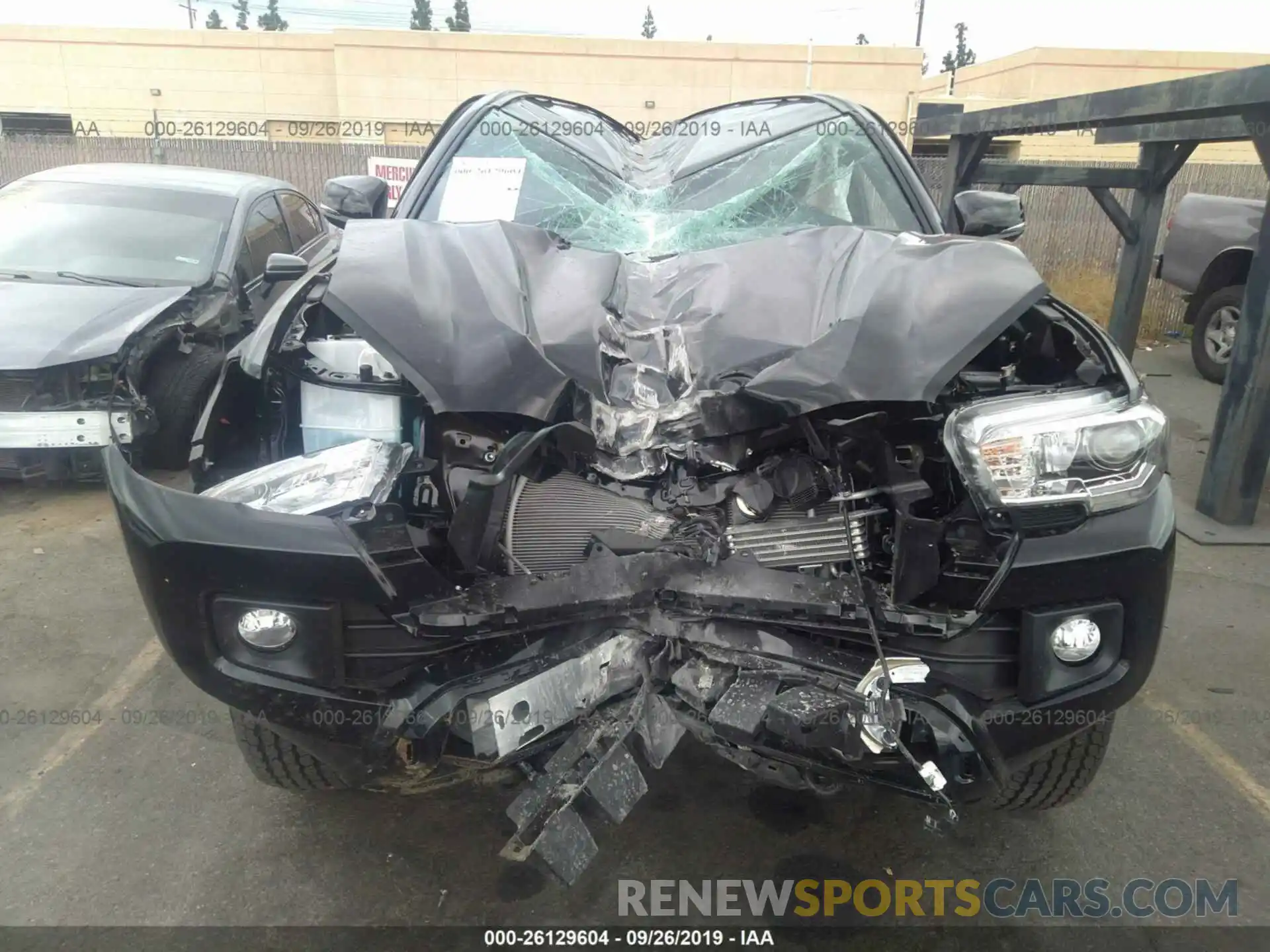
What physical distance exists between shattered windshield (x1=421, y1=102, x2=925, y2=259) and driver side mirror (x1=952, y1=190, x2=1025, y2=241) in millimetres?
188

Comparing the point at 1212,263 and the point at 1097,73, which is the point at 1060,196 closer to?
the point at 1212,263

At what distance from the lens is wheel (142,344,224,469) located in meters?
4.84

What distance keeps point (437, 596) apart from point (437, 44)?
1097 inches

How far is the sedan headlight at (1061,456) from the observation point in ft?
6.21

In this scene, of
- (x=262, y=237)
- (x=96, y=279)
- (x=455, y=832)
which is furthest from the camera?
(x=262, y=237)

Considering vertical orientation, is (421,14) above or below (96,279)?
above

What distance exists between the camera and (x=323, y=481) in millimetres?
1964

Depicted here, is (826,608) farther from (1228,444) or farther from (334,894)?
(1228,444)

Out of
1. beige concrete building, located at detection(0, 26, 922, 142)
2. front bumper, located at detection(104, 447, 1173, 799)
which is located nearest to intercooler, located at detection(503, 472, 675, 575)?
front bumper, located at detection(104, 447, 1173, 799)

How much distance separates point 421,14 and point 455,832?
7079 centimetres

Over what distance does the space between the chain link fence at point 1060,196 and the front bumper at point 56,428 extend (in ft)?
19.8

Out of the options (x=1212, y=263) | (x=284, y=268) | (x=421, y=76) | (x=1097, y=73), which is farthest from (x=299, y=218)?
(x=1097, y=73)

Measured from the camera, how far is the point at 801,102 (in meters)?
3.90

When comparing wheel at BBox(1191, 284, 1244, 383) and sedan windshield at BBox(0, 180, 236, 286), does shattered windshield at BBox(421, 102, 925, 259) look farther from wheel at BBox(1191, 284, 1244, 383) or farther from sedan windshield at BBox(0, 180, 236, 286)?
wheel at BBox(1191, 284, 1244, 383)
